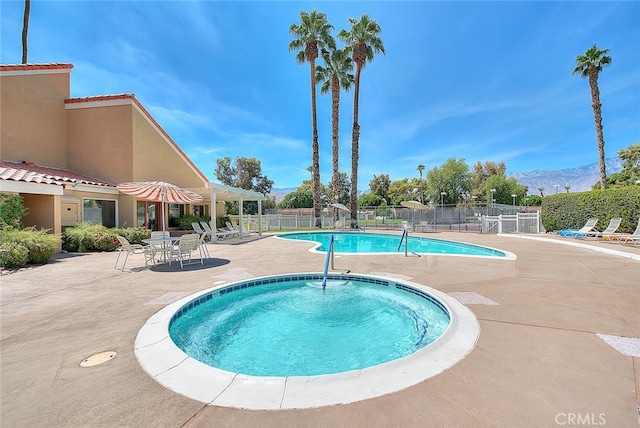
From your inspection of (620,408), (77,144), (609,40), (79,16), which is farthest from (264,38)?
(609,40)

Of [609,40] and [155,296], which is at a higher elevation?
[609,40]

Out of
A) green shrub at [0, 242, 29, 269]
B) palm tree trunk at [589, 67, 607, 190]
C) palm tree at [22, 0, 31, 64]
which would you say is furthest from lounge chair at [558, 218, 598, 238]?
palm tree at [22, 0, 31, 64]

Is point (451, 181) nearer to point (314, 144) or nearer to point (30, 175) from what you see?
point (314, 144)

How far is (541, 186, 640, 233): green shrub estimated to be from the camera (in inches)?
518

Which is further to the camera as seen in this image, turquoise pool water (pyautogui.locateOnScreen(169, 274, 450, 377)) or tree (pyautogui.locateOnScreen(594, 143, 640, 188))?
tree (pyautogui.locateOnScreen(594, 143, 640, 188))

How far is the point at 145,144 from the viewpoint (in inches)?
585

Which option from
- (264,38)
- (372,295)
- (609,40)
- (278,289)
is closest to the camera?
(372,295)

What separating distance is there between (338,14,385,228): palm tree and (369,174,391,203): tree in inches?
1518

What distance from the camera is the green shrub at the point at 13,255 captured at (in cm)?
721

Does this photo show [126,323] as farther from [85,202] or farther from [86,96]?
[86,96]

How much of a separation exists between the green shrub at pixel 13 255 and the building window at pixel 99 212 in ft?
17.9

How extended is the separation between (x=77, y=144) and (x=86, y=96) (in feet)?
8.58

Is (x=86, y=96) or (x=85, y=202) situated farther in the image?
(x=86, y=96)

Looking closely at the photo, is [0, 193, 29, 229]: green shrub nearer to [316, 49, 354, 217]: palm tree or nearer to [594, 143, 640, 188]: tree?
[316, 49, 354, 217]: palm tree
